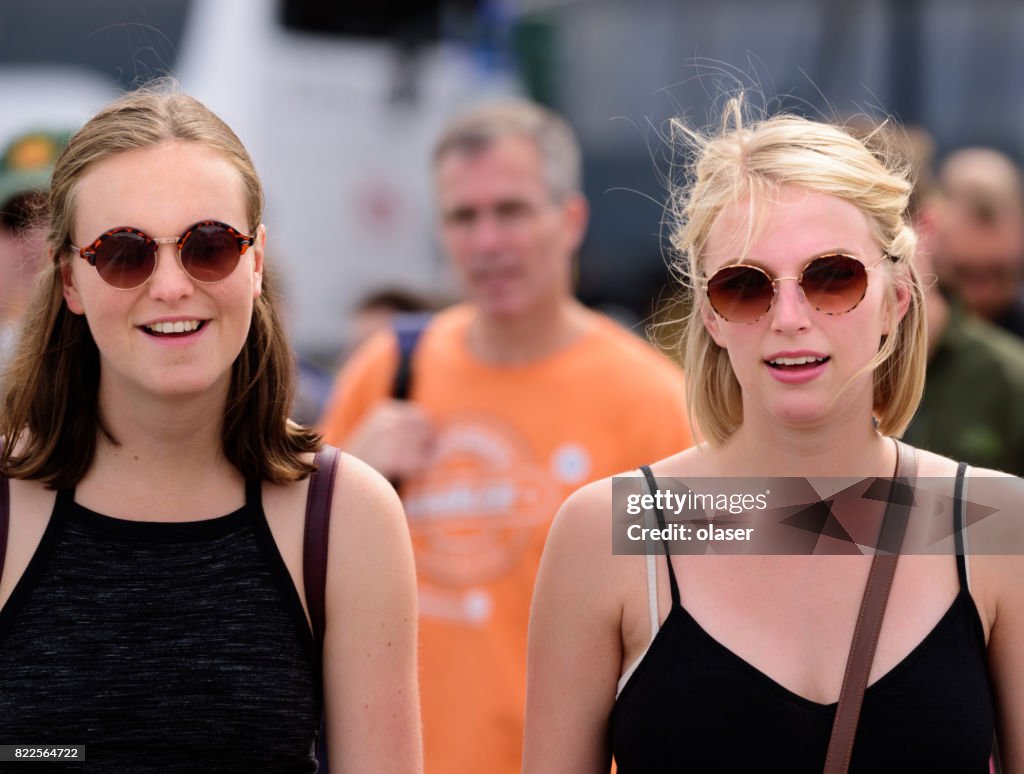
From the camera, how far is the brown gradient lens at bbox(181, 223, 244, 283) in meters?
2.46

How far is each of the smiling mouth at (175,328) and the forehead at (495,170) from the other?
2.24 m

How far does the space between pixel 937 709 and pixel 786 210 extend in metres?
0.83

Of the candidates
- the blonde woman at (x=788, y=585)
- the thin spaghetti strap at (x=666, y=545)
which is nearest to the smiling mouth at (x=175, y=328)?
the blonde woman at (x=788, y=585)

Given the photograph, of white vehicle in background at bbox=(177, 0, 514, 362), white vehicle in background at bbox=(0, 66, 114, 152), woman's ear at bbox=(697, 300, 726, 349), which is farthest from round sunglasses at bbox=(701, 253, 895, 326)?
white vehicle in background at bbox=(0, 66, 114, 152)

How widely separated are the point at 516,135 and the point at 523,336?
691 mm

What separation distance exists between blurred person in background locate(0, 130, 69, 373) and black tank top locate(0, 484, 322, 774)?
1.89ft

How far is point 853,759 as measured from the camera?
2342mm

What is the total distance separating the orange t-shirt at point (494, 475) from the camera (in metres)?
3.90

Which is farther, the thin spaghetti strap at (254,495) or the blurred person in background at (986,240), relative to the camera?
the blurred person in background at (986,240)

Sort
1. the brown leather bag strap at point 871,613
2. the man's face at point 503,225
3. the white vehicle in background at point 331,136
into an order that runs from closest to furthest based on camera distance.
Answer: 1. the brown leather bag strap at point 871,613
2. the man's face at point 503,225
3. the white vehicle in background at point 331,136

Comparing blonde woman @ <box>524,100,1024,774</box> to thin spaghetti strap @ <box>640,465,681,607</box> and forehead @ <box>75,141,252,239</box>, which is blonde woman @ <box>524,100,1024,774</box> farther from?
forehead @ <box>75,141,252,239</box>

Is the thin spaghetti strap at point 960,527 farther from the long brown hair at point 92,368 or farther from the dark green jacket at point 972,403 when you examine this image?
the dark green jacket at point 972,403

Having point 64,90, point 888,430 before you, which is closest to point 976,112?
point 64,90

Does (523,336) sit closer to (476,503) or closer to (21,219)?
(476,503)
